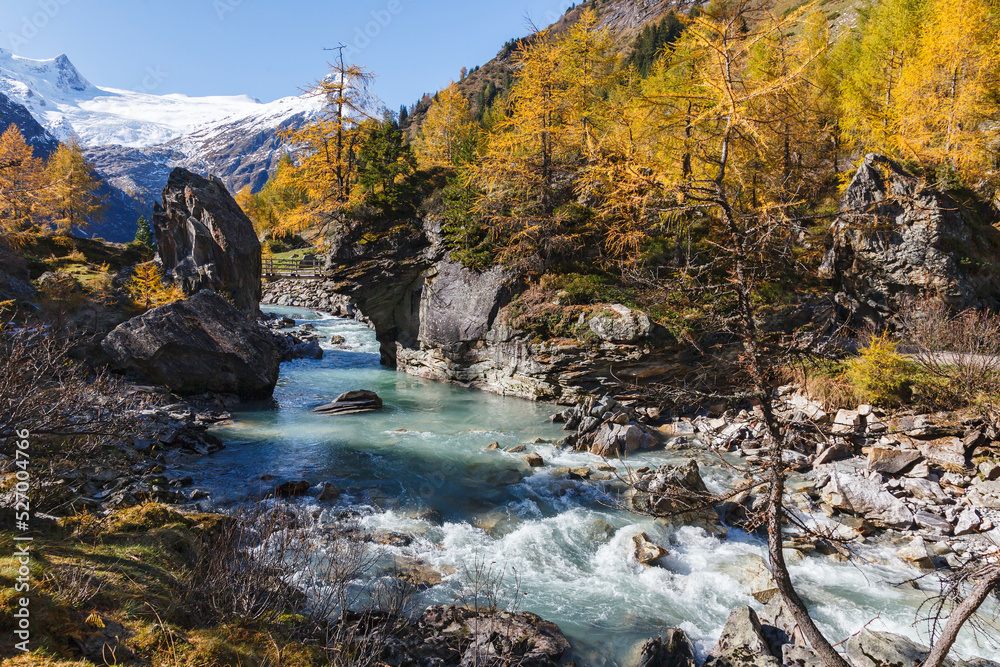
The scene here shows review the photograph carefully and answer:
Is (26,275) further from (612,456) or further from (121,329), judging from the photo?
(612,456)

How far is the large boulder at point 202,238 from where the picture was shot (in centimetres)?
2294

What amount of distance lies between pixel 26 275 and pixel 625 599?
83.8 ft

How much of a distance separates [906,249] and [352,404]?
2064 cm

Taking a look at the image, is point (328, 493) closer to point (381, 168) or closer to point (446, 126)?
point (381, 168)

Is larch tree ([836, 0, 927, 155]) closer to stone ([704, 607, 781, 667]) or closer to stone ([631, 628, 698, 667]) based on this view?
stone ([704, 607, 781, 667])

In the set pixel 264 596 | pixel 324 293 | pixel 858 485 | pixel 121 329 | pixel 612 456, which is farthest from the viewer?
pixel 324 293

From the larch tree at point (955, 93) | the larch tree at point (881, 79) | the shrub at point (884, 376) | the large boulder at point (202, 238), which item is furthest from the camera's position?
the large boulder at point (202, 238)

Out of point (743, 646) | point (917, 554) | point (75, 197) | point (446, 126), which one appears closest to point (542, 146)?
point (917, 554)

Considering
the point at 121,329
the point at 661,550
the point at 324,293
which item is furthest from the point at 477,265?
the point at 324,293

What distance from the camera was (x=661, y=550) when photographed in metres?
8.27

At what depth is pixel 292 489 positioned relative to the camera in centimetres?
1011

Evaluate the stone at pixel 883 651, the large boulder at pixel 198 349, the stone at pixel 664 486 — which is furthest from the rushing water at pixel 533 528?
the large boulder at pixel 198 349

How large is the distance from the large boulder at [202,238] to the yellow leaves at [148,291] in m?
1.72

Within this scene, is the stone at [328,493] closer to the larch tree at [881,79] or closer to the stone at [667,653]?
the stone at [667,653]
